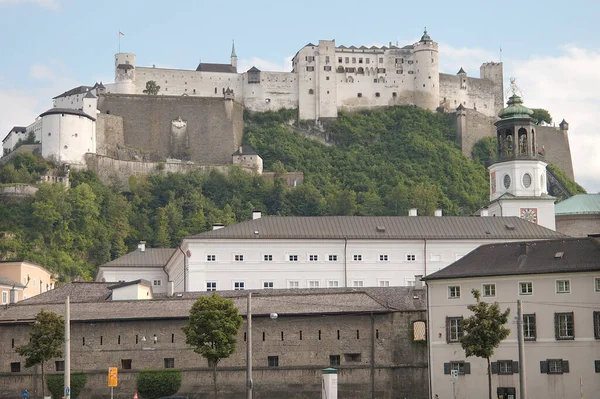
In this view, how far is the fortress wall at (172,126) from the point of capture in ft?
513

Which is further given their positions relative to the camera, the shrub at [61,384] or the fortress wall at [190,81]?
the fortress wall at [190,81]

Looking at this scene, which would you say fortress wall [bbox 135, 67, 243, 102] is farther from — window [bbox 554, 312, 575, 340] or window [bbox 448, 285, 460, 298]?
window [bbox 554, 312, 575, 340]

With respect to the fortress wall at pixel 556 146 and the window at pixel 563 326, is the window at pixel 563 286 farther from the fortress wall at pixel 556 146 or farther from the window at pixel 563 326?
the fortress wall at pixel 556 146

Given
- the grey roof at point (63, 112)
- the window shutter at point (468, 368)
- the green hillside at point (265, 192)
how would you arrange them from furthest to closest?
the grey roof at point (63, 112) < the green hillside at point (265, 192) < the window shutter at point (468, 368)

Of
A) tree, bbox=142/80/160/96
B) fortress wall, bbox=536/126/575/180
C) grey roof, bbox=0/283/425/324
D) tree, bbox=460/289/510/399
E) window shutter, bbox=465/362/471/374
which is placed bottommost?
window shutter, bbox=465/362/471/374

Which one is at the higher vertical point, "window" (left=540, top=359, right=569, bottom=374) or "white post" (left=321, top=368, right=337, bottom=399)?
"window" (left=540, top=359, right=569, bottom=374)

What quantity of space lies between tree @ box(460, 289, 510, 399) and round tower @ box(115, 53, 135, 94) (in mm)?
114393

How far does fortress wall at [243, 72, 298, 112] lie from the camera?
169 meters

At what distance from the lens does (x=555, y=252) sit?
59.8 meters

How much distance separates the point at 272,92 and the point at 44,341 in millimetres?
112942

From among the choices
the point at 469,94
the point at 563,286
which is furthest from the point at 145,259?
the point at 469,94

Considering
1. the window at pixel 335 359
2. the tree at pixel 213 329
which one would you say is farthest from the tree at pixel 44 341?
the window at pixel 335 359

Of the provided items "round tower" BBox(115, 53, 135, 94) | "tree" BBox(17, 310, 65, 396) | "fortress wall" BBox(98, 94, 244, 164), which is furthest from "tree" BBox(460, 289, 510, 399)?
"round tower" BBox(115, 53, 135, 94)

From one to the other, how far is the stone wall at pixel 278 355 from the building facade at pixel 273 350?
50 mm
